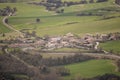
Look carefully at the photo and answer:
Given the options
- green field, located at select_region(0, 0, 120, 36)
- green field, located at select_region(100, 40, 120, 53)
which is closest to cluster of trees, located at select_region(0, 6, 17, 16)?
green field, located at select_region(0, 0, 120, 36)

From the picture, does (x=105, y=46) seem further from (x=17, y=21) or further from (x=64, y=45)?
(x=17, y=21)

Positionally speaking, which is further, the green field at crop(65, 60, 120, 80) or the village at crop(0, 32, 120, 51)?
the village at crop(0, 32, 120, 51)

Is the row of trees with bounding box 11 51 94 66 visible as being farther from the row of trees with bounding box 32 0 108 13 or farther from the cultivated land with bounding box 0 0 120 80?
the row of trees with bounding box 32 0 108 13

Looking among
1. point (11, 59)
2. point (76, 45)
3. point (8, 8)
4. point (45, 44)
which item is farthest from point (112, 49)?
point (8, 8)

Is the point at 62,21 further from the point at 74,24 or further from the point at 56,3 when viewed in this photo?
the point at 56,3

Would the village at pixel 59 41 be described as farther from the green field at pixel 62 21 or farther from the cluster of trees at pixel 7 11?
the cluster of trees at pixel 7 11

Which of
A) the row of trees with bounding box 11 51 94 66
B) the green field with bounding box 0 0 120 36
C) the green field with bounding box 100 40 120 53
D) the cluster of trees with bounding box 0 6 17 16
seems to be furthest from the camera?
the cluster of trees with bounding box 0 6 17 16

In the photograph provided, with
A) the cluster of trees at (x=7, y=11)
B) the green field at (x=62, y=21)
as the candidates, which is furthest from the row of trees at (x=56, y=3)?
the cluster of trees at (x=7, y=11)

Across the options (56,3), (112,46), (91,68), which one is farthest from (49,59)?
(56,3)
